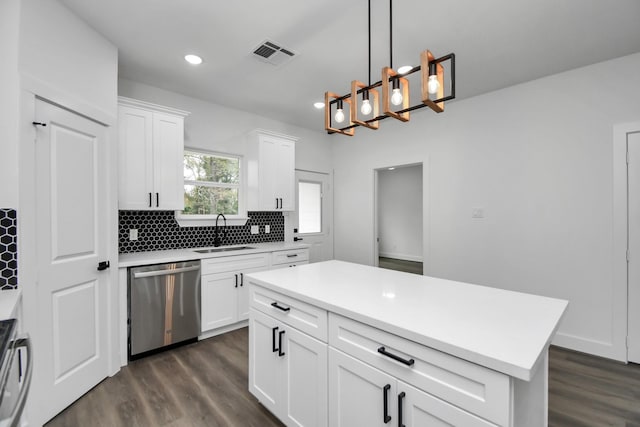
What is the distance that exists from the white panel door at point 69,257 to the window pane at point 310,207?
9.77 ft

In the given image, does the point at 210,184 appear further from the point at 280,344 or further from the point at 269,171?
the point at 280,344

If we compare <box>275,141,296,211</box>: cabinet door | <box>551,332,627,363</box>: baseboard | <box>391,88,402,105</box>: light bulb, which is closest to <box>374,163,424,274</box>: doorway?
<box>275,141,296,211</box>: cabinet door

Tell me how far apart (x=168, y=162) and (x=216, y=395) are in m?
2.28

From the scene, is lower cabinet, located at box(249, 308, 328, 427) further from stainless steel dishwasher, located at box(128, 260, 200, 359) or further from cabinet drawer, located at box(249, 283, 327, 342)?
stainless steel dishwasher, located at box(128, 260, 200, 359)

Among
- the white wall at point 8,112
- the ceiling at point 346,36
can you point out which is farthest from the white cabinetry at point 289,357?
the ceiling at point 346,36

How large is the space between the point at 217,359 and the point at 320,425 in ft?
5.15

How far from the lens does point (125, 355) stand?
2.54 m

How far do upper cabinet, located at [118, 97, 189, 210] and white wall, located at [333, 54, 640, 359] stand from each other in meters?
3.07

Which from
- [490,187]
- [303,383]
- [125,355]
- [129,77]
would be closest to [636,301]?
[490,187]

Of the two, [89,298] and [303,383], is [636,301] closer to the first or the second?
[303,383]

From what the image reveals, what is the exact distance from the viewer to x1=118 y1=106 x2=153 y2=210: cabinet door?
274 cm

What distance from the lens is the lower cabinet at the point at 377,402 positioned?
1000 mm

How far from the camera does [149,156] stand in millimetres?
2906

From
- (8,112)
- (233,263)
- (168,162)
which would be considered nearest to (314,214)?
(233,263)
